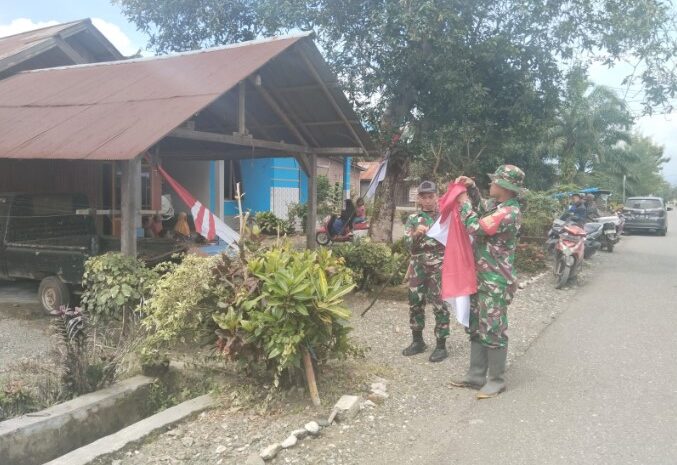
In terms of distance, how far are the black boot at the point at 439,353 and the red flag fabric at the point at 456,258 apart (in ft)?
3.03

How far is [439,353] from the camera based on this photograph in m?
5.33

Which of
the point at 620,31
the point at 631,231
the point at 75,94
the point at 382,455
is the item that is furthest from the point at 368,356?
the point at 631,231

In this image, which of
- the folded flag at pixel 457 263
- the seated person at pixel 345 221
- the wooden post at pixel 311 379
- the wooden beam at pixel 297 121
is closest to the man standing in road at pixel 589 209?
the seated person at pixel 345 221

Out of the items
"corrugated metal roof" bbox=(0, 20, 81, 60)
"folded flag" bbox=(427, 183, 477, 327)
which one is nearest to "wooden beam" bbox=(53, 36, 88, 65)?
"corrugated metal roof" bbox=(0, 20, 81, 60)

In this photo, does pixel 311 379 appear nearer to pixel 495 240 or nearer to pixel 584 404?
pixel 495 240

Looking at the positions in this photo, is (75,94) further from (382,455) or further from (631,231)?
(631,231)

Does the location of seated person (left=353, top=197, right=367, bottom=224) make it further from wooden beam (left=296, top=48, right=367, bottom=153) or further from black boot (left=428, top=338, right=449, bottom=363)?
black boot (left=428, top=338, right=449, bottom=363)

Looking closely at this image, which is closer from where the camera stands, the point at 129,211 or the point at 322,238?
the point at 129,211

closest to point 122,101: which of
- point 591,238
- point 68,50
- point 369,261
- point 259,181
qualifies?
point 369,261

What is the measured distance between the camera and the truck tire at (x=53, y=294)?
23.3 ft

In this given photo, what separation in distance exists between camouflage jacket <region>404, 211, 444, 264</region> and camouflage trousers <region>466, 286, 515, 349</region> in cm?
76

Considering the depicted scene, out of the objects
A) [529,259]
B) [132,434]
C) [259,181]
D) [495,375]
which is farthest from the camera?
[259,181]

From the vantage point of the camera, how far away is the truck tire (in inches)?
280

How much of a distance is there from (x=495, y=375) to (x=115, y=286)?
3.77 metres
